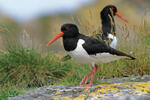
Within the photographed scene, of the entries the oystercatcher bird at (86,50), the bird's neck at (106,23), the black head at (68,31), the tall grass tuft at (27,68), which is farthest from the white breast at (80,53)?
the bird's neck at (106,23)

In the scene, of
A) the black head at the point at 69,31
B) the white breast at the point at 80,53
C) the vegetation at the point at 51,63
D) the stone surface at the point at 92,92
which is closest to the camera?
the stone surface at the point at 92,92

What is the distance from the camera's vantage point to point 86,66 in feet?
24.0

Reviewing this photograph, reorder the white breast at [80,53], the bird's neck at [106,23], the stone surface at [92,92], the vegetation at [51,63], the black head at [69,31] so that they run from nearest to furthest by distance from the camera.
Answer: the stone surface at [92,92], the white breast at [80,53], the black head at [69,31], the vegetation at [51,63], the bird's neck at [106,23]

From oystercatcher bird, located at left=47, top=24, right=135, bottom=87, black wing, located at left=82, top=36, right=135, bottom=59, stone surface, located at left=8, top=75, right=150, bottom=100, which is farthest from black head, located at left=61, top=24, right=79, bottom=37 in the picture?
stone surface, located at left=8, top=75, right=150, bottom=100

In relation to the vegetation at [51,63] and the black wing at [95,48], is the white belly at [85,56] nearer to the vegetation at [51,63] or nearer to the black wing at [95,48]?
the black wing at [95,48]

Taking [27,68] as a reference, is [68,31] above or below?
above

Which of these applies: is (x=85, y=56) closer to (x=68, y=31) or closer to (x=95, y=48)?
(x=95, y=48)

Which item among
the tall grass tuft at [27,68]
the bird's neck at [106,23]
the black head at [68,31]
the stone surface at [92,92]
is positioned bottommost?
the stone surface at [92,92]

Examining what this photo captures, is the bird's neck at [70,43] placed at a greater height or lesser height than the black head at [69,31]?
lesser

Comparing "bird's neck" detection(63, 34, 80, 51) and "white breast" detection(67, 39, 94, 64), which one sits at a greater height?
"bird's neck" detection(63, 34, 80, 51)

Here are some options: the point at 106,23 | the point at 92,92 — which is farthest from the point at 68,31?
the point at 106,23

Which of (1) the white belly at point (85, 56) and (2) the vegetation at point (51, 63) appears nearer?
(1) the white belly at point (85, 56)

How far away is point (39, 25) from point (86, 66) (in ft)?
69.5

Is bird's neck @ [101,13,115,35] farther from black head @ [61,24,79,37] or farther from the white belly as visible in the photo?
the white belly
